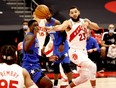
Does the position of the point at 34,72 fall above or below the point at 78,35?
below

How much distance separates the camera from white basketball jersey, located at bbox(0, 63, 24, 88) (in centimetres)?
462

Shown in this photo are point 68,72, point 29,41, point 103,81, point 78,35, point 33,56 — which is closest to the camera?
point 29,41

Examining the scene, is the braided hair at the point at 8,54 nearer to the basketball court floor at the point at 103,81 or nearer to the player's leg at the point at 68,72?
the player's leg at the point at 68,72

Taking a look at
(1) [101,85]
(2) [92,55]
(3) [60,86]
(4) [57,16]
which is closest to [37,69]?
(3) [60,86]

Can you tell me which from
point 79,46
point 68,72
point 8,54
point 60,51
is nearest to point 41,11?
point 79,46

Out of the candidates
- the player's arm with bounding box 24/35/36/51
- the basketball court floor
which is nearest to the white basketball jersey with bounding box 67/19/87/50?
the player's arm with bounding box 24/35/36/51

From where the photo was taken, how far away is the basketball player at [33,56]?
6656 mm

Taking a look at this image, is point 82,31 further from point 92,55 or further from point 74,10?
point 92,55

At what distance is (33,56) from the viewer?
688 centimetres

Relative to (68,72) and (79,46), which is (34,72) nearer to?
(79,46)

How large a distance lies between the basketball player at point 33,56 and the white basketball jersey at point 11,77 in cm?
199

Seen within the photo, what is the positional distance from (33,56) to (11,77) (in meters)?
2.28

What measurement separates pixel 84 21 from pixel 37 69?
76.7 inches

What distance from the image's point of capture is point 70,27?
8.23 m
